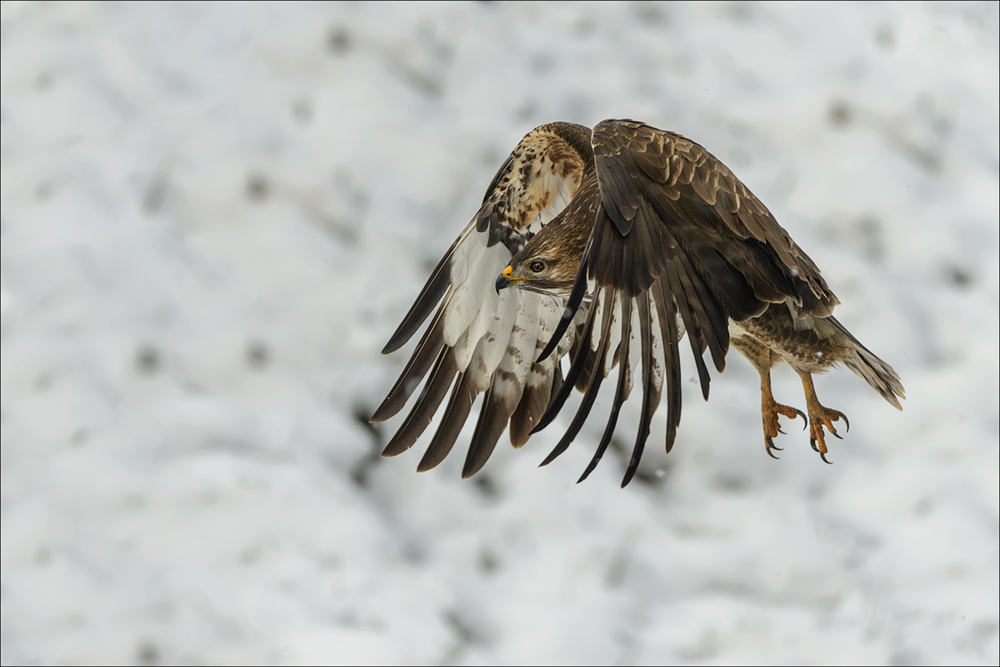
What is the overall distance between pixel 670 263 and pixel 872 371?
2.83 feet

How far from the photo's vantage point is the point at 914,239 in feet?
21.2

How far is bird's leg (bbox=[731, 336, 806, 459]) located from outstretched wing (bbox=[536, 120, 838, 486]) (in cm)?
33

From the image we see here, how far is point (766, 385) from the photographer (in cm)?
280

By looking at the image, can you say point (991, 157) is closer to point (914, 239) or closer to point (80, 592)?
point (914, 239)

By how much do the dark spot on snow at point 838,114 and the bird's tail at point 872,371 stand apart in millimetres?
4089

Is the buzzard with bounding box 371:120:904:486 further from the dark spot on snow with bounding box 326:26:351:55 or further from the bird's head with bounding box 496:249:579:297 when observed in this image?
A: the dark spot on snow with bounding box 326:26:351:55

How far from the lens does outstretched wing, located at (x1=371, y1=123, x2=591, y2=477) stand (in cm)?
303

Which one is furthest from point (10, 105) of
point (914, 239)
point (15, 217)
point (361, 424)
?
point (914, 239)

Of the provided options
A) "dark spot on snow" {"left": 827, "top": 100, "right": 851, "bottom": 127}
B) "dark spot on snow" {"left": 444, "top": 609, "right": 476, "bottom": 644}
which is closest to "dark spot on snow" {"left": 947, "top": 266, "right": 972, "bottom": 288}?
"dark spot on snow" {"left": 827, "top": 100, "right": 851, "bottom": 127}

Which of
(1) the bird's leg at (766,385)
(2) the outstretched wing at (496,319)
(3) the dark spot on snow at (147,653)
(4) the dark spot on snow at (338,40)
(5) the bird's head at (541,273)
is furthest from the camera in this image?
(4) the dark spot on snow at (338,40)

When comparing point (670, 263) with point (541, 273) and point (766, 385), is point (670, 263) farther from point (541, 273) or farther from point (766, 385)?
point (766, 385)

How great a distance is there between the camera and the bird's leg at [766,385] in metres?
2.77

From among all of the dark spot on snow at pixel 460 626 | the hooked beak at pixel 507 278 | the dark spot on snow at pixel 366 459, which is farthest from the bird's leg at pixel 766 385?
the dark spot on snow at pixel 460 626

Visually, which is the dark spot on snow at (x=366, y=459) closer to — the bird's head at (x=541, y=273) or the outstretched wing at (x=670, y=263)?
the bird's head at (x=541, y=273)
